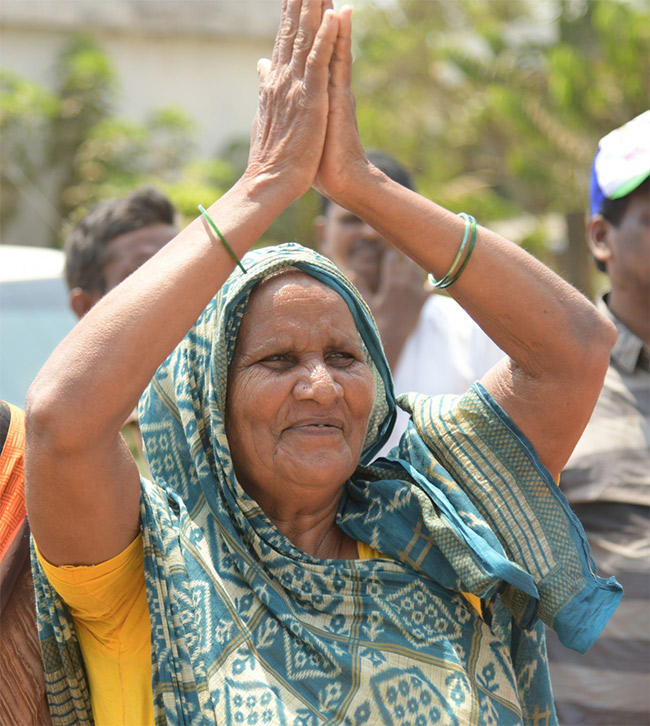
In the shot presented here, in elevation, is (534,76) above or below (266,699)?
above

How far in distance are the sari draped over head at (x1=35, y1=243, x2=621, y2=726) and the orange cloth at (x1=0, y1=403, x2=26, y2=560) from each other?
0.20 meters

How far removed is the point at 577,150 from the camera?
1686 cm

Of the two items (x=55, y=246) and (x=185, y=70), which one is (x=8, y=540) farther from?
(x=185, y=70)

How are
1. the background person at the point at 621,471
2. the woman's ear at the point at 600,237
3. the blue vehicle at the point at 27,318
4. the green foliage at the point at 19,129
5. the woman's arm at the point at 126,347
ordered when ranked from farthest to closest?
the green foliage at the point at 19,129 < the blue vehicle at the point at 27,318 < the woman's ear at the point at 600,237 < the background person at the point at 621,471 < the woman's arm at the point at 126,347

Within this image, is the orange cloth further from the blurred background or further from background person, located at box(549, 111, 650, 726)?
the blurred background

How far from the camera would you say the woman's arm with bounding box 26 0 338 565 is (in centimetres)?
204

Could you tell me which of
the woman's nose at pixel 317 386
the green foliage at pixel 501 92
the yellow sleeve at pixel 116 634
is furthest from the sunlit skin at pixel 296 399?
the green foliage at pixel 501 92

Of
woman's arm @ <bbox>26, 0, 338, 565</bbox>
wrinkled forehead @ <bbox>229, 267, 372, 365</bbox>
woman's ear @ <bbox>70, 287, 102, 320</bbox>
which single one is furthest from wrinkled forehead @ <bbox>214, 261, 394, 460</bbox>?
woman's ear @ <bbox>70, 287, 102, 320</bbox>

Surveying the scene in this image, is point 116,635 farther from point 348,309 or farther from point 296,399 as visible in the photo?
point 348,309

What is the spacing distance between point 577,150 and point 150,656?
15.8 m

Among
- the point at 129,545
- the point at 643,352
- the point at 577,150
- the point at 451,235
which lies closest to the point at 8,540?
the point at 129,545

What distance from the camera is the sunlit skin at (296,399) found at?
2295 mm

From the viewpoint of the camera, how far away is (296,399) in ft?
7.56

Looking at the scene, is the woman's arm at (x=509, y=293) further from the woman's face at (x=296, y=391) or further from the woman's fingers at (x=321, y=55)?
the woman's face at (x=296, y=391)
